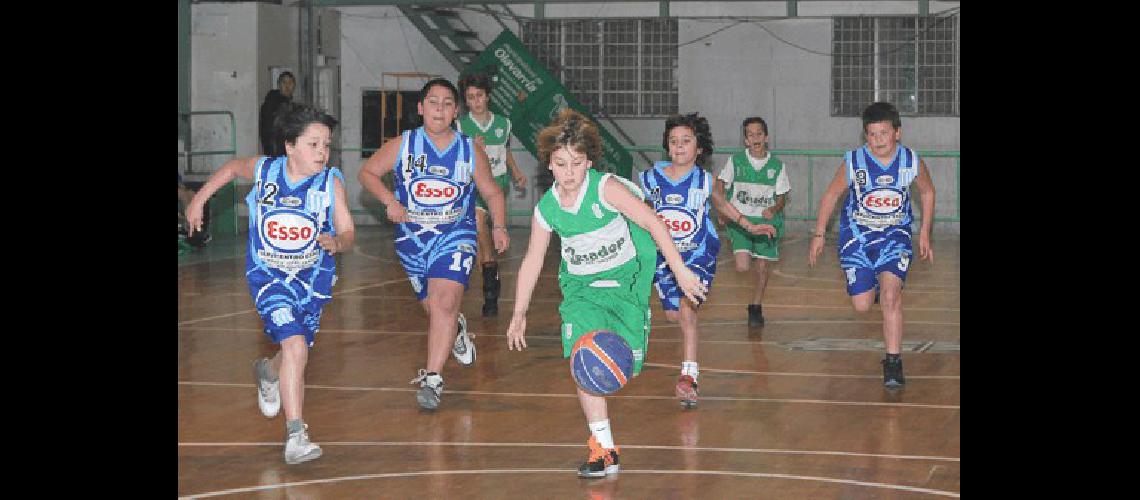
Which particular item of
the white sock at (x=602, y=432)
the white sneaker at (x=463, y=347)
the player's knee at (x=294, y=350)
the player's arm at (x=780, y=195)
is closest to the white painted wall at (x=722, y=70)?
the player's arm at (x=780, y=195)

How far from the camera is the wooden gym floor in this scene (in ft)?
21.2

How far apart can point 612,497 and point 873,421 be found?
2272mm

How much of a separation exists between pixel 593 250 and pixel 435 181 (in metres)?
2.27

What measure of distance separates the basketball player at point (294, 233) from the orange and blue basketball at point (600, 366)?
124 centimetres

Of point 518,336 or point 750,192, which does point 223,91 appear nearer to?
point 750,192

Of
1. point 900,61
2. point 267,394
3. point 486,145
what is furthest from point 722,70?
point 267,394

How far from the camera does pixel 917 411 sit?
8.25 meters

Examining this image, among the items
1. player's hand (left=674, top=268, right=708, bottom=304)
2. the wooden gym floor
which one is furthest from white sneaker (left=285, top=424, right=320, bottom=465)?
player's hand (left=674, top=268, right=708, bottom=304)

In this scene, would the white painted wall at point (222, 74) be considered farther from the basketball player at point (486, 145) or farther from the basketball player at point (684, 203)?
the basketball player at point (684, 203)

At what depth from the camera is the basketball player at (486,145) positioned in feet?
42.1

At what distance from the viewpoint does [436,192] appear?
29.2 ft

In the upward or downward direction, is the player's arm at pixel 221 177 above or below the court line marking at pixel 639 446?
above
